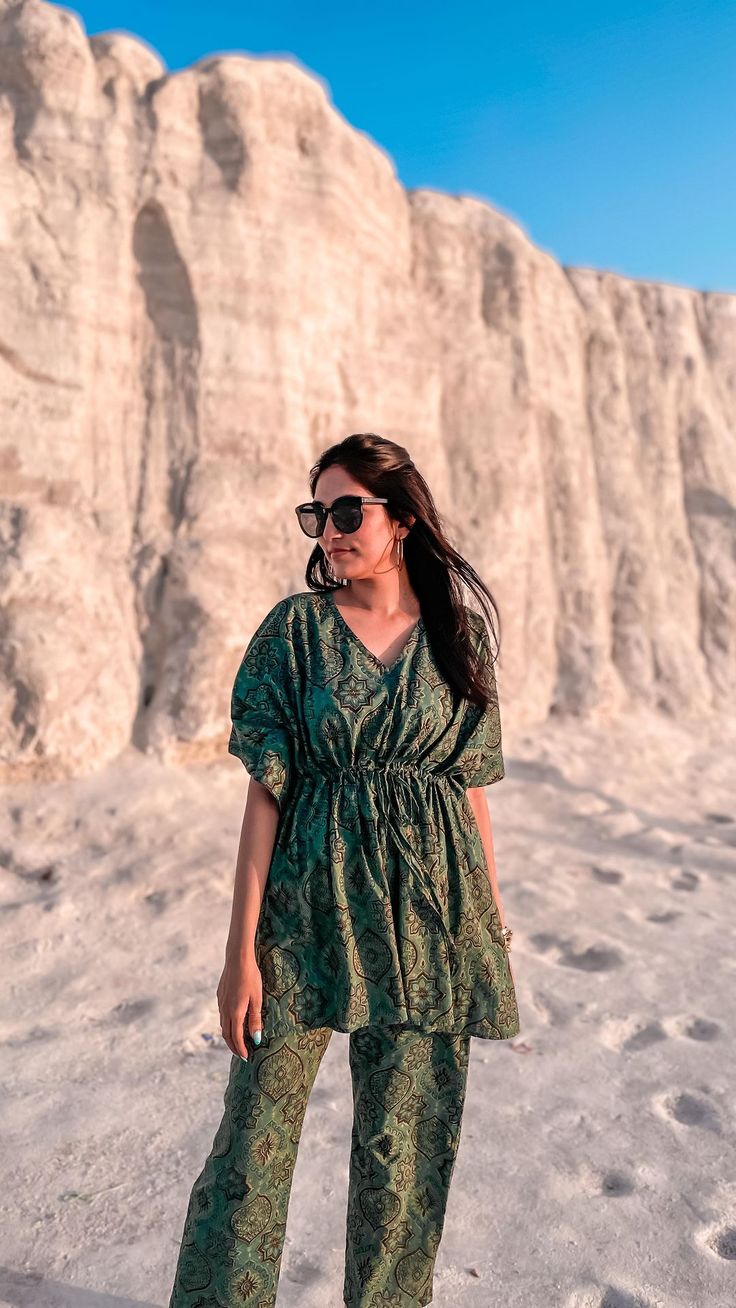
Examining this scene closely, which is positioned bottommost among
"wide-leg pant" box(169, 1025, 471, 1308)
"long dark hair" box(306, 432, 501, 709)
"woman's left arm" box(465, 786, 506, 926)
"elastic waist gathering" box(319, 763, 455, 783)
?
"wide-leg pant" box(169, 1025, 471, 1308)

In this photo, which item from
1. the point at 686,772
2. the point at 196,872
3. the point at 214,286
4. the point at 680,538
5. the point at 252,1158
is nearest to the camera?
the point at 252,1158

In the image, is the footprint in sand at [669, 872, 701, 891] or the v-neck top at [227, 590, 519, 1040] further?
the footprint in sand at [669, 872, 701, 891]

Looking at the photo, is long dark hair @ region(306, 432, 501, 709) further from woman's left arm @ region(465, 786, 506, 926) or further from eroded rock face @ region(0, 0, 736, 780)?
eroded rock face @ region(0, 0, 736, 780)

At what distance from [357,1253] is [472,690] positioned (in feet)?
3.23

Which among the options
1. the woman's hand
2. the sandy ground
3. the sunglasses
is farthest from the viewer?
the sandy ground

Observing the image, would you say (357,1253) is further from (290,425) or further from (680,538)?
(680,538)

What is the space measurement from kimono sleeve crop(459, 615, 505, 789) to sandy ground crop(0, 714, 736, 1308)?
1081 mm

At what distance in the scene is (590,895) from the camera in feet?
14.6

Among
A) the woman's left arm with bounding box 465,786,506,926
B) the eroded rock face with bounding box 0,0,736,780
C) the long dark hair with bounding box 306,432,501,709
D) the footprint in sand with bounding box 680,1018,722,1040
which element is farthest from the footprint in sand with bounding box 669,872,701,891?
the long dark hair with bounding box 306,432,501,709

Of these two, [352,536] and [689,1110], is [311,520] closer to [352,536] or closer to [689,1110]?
[352,536]

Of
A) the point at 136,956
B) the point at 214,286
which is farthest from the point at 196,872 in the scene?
the point at 214,286

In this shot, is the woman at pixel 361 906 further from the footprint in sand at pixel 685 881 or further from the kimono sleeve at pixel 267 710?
the footprint in sand at pixel 685 881

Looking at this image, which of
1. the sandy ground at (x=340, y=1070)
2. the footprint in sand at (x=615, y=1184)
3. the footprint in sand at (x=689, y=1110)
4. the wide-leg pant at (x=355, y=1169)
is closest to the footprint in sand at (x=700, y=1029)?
the sandy ground at (x=340, y=1070)

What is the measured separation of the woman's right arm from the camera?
144cm
